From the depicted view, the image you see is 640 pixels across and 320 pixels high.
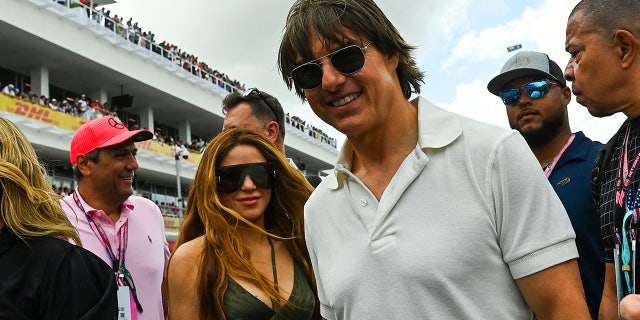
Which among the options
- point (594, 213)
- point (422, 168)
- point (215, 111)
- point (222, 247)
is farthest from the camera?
point (215, 111)

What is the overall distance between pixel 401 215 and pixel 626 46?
2.71ft

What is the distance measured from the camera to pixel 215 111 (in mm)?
33750

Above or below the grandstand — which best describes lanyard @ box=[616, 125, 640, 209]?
below

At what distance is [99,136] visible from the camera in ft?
14.6

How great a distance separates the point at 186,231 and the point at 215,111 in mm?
31407

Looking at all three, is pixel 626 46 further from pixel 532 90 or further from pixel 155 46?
pixel 155 46

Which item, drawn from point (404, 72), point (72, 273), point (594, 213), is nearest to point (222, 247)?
point (72, 273)

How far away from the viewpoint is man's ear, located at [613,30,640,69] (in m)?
1.76

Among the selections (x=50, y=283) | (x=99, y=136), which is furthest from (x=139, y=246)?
(x=50, y=283)

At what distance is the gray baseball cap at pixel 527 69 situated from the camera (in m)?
3.15

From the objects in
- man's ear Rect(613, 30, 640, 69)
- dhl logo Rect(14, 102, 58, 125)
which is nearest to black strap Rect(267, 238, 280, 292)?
man's ear Rect(613, 30, 640, 69)

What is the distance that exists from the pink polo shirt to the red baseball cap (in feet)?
1.23

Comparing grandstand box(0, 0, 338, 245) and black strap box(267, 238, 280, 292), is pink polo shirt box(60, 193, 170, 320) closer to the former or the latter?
black strap box(267, 238, 280, 292)

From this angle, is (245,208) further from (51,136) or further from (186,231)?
(51,136)
